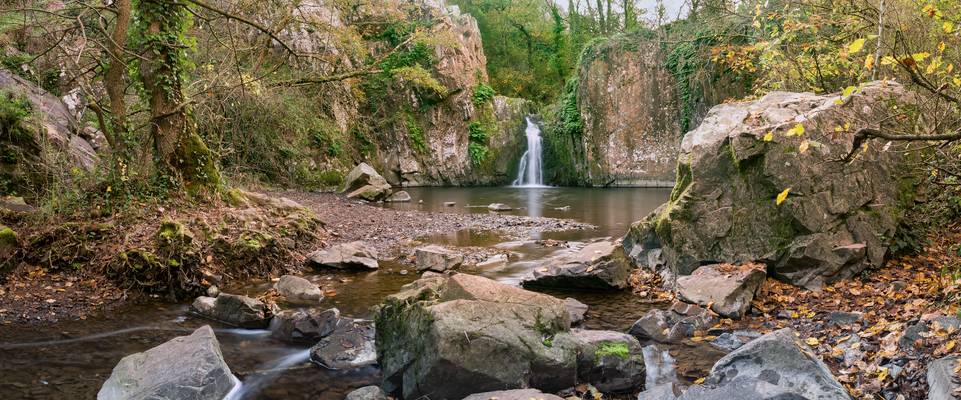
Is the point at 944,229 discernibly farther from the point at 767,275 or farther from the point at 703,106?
the point at 703,106

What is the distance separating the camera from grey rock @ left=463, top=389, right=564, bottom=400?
3830mm

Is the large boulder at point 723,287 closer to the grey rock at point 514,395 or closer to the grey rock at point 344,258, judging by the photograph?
the grey rock at point 514,395

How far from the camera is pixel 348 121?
26.8m

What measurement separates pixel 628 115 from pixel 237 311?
2316 centimetres

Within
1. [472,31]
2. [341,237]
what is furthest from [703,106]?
[341,237]

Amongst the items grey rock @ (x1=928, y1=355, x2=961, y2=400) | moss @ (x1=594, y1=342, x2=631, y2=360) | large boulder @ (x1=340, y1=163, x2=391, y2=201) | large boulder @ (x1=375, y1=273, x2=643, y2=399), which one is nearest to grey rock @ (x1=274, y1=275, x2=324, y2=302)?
large boulder @ (x1=375, y1=273, x2=643, y2=399)

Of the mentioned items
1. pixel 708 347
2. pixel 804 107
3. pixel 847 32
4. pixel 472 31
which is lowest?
pixel 708 347

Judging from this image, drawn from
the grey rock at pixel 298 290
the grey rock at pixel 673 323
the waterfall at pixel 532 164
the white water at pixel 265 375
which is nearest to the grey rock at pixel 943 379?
the grey rock at pixel 673 323

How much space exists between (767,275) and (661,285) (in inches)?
48.2

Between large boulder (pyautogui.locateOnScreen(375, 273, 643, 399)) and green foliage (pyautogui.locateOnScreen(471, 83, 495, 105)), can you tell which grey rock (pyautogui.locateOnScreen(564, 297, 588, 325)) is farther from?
green foliage (pyautogui.locateOnScreen(471, 83, 495, 105))

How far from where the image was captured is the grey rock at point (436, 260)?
864 cm

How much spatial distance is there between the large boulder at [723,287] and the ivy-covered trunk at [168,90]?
280 inches

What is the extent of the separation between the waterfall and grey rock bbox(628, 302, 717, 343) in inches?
878

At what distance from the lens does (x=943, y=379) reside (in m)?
3.37
